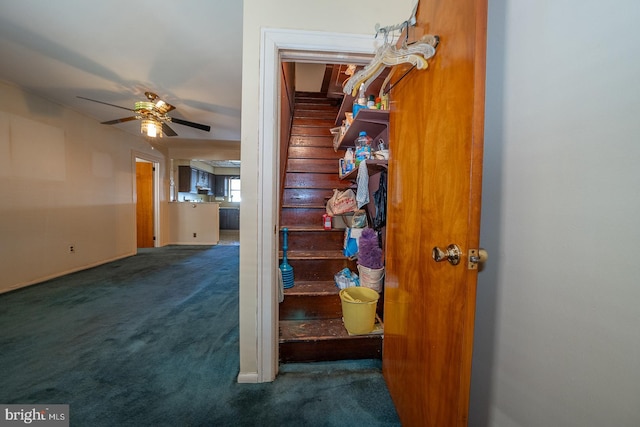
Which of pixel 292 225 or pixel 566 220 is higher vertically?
pixel 566 220

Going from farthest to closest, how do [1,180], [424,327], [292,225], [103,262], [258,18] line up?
[103,262], [1,180], [292,225], [258,18], [424,327]

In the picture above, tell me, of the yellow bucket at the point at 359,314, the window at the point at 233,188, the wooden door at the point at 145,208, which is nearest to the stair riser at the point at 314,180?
the yellow bucket at the point at 359,314

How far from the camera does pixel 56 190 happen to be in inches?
114

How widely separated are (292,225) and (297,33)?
4.96ft

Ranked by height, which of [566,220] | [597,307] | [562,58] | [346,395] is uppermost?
[562,58]

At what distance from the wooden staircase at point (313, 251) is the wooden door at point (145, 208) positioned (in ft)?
13.1

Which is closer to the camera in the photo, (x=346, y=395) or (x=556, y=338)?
(x=556, y=338)

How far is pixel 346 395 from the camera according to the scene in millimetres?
1199

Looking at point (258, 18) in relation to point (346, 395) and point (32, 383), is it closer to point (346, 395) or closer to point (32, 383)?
point (346, 395)

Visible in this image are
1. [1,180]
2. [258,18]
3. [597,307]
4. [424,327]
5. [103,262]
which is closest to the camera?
[597,307]

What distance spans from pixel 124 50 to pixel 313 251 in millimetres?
2422

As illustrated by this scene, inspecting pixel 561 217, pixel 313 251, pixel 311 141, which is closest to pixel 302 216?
pixel 313 251

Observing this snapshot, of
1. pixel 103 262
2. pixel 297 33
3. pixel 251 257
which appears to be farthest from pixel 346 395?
pixel 103 262

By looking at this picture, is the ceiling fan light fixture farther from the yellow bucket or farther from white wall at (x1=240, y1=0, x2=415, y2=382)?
the yellow bucket
